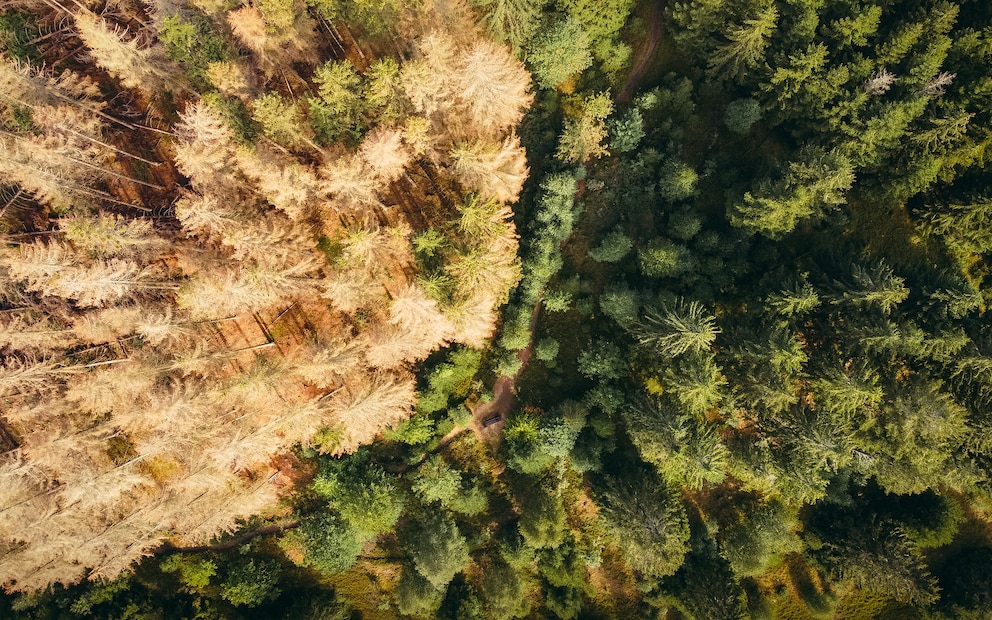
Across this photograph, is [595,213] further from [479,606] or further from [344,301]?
[479,606]

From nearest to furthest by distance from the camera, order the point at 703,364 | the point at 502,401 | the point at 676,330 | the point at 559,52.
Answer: the point at 703,364
the point at 676,330
the point at 559,52
the point at 502,401

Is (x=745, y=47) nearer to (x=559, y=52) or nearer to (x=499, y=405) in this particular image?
(x=559, y=52)

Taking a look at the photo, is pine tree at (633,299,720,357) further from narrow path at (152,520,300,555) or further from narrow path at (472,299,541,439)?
narrow path at (152,520,300,555)

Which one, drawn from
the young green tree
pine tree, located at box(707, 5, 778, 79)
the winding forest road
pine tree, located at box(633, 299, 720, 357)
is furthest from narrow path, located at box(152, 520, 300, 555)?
pine tree, located at box(707, 5, 778, 79)

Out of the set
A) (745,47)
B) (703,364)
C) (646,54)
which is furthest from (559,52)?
(703,364)

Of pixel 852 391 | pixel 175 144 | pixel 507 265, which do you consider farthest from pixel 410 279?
pixel 852 391

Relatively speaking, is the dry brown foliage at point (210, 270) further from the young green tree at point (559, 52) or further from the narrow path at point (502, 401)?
the narrow path at point (502, 401)

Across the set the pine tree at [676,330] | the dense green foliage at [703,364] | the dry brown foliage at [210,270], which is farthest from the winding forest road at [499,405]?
the pine tree at [676,330]

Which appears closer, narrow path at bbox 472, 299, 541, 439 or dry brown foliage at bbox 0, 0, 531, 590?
dry brown foliage at bbox 0, 0, 531, 590
